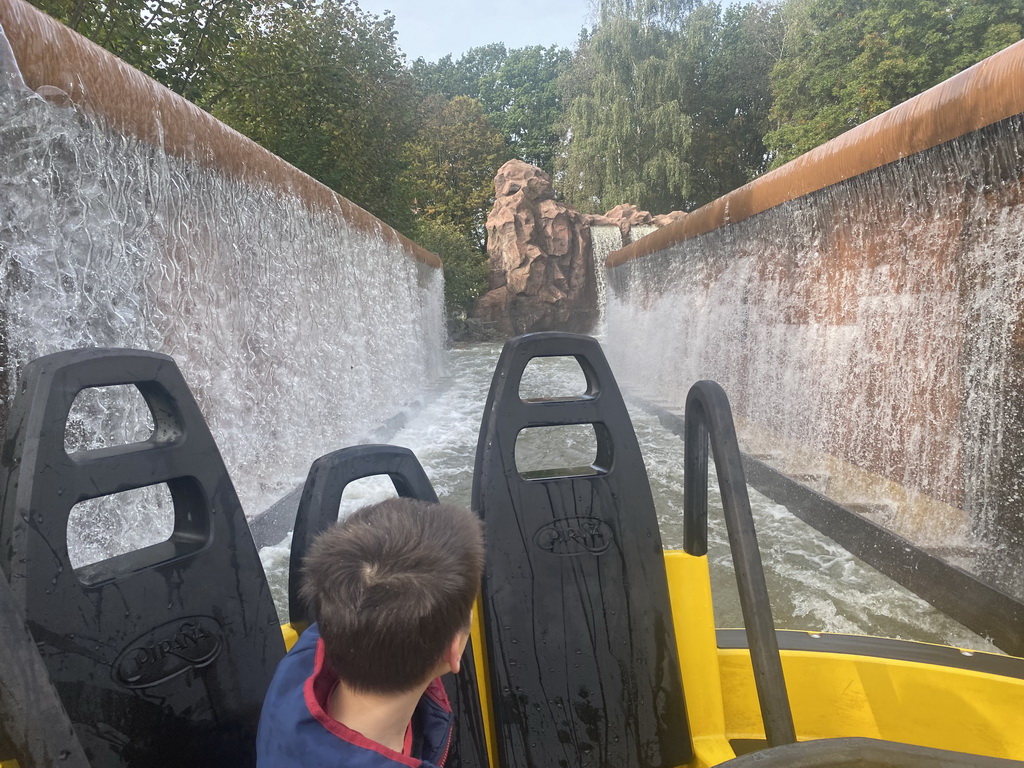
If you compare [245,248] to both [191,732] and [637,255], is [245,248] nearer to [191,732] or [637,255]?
[191,732]

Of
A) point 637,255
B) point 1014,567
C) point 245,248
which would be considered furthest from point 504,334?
point 1014,567

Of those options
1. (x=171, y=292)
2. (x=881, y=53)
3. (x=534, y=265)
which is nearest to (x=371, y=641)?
(x=171, y=292)

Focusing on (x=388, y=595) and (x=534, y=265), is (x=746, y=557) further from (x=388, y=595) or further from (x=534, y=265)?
(x=534, y=265)

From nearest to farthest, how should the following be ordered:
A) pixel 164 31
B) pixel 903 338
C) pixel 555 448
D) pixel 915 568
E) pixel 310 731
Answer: pixel 310 731
pixel 915 568
pixel 903 338
pixel 555 448
pixel 164 31

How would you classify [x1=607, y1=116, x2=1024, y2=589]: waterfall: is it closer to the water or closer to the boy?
the water

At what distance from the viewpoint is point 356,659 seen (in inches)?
31.6

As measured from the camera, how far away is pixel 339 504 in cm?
120

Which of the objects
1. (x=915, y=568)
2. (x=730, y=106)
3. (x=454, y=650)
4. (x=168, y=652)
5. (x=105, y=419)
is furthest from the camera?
(x=730, y=106)

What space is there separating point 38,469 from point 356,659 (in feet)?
1.57

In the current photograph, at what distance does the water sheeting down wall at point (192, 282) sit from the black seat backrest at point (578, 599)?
176cm

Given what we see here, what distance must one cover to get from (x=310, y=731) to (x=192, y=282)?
9.68 feet

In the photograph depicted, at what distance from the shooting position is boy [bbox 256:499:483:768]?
2.52 feet

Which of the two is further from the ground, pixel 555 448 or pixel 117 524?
pixel 117 524

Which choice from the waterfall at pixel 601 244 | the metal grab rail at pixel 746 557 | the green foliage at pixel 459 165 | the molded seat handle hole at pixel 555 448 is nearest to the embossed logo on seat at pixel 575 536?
the metal grab rail at pixel 746 557
